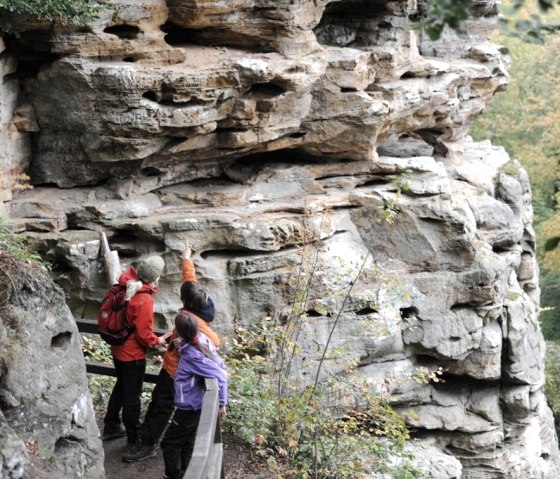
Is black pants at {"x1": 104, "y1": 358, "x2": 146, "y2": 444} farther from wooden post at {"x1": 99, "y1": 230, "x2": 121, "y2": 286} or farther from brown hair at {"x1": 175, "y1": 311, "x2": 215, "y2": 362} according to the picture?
wooden post at {"x1": 99, "y1": 230, "x2": 121, "y2": 286}

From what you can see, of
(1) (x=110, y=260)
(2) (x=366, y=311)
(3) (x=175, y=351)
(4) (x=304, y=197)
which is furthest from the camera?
(4) (x=304, y=197)

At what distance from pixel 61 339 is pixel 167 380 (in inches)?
51.6

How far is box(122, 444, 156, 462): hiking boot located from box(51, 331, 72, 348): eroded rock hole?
1787 millimetres

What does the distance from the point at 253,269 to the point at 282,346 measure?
3757 mm

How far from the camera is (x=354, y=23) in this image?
53.1ft

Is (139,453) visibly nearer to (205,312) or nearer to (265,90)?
(205,312)

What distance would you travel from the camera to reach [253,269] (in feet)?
43.2

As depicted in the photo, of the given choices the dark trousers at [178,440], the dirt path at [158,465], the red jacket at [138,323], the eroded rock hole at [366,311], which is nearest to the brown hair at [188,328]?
the dark trousers at [178,440]

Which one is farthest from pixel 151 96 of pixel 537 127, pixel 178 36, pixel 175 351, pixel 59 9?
pixel 537 127

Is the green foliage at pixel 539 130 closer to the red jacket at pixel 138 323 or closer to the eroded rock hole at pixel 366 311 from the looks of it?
the eroded rock hole at pixel 366 311

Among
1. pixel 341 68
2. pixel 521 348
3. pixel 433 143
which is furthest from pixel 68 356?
pixel 433 143

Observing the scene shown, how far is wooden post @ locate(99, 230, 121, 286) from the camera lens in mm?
12125

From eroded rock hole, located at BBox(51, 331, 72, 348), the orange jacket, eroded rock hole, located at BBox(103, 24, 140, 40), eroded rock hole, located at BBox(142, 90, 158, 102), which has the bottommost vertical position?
the orange jacket

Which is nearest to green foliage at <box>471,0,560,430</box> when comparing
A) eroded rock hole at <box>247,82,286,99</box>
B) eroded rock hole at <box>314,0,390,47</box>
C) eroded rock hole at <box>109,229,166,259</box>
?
eroded rock hole at <box>314,0,390,47</box>
